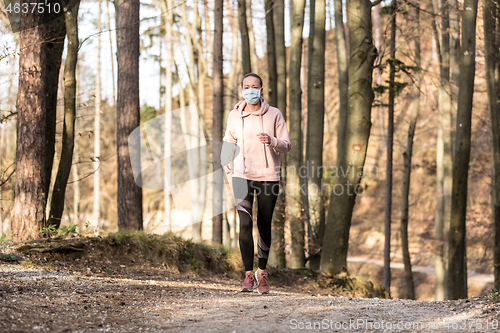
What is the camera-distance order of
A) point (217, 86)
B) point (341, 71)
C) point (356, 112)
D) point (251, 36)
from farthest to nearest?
point (251, 36) < point (341, 71) < point (217, 86) < point (356, 112)

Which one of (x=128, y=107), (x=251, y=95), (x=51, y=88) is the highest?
(x=51, y=88)

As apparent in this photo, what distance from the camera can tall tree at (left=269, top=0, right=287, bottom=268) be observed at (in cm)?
1093

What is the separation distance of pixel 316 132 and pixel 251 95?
20.7ft

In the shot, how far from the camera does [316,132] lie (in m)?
10.9

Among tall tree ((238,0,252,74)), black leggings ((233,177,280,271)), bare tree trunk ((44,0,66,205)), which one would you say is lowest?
black leggings ((233,177,280,271))

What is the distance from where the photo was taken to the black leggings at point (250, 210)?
4867 millimetres

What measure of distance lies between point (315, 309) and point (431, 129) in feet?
110

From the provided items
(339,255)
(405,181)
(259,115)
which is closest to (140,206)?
(339,255)

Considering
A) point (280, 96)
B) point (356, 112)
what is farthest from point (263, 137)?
point (280, 96)

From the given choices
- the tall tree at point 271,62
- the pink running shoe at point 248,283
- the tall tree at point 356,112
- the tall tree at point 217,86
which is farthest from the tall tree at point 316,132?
the pink running shoe at point 248,283

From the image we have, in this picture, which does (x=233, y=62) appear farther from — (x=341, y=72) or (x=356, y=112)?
(x=356, y=112)

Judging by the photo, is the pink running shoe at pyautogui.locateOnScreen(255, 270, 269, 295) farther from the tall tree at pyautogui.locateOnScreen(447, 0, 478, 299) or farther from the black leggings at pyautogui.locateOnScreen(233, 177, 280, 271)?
the tall tree at pyautogui.locateOnScreen(447, 0, 478, 299)

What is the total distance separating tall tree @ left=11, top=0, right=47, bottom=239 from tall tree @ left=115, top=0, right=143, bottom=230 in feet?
5.26

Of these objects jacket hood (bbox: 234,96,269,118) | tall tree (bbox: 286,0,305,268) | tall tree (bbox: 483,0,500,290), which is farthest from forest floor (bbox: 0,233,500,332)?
tall tree (bbox: 483,0,500,290)
